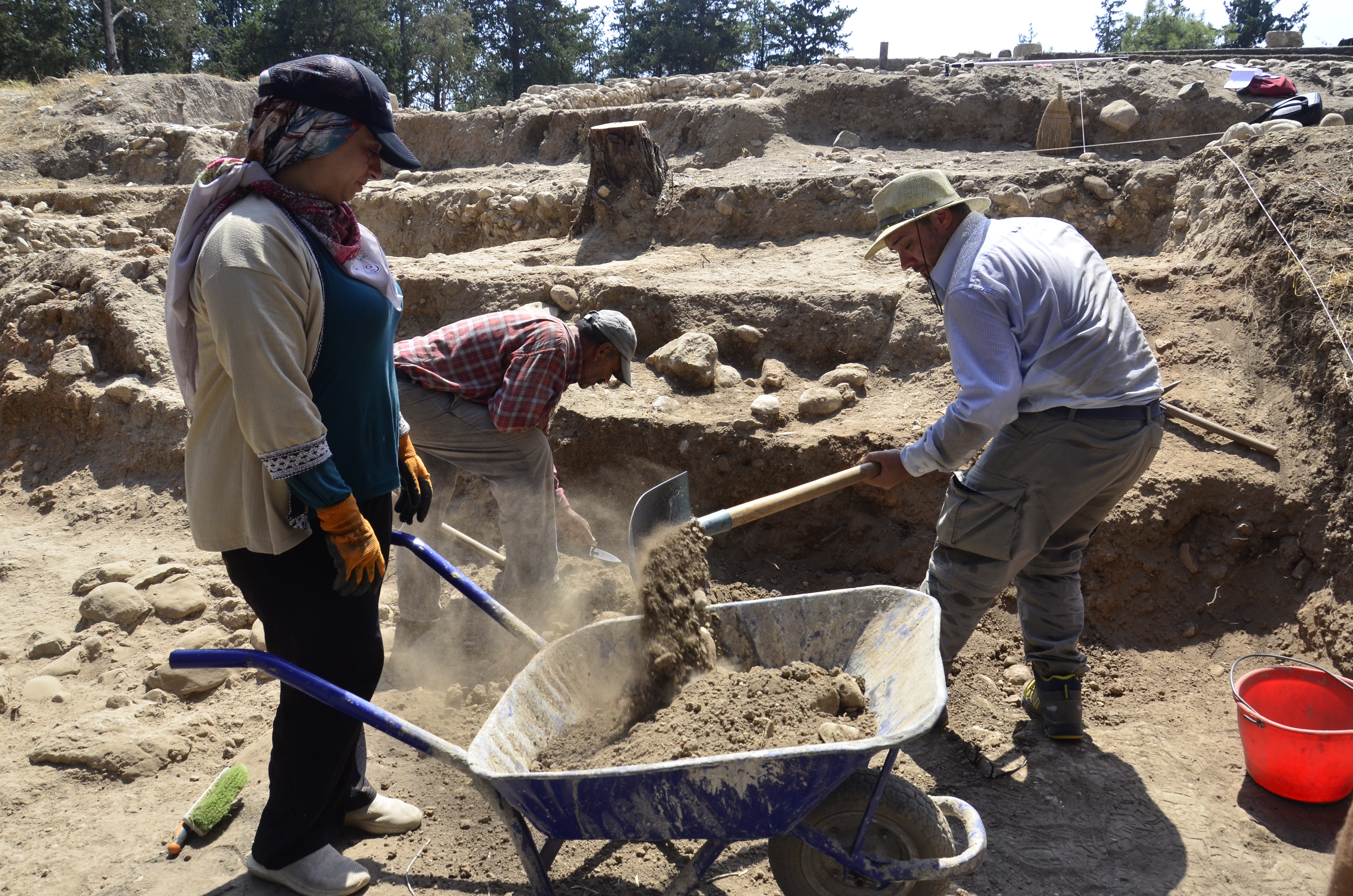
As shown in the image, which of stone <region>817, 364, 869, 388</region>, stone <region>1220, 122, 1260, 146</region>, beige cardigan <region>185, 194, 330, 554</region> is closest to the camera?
beige cardigan <region>185, 194, 330, 554</region>

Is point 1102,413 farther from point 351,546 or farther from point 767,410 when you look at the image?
point 351,546

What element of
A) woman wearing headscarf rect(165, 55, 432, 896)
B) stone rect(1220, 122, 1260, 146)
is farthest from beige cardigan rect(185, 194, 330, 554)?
stone rect(1220, 122, 1260, 146)

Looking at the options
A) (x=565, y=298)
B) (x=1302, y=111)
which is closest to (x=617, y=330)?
(x=565, y=298)

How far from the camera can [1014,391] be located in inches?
111

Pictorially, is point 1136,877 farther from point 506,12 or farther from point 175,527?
point 506,12

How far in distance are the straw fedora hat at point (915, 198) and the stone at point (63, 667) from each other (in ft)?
14.0

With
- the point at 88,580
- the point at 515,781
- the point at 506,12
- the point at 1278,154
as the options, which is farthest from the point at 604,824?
the point at 506,12

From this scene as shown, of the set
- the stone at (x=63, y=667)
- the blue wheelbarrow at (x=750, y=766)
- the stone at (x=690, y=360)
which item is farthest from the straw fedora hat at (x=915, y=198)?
the stone at (x=63, y=667)

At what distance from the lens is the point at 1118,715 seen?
360 cm

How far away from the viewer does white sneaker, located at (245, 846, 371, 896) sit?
2.60m

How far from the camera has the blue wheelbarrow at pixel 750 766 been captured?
6.75 feet

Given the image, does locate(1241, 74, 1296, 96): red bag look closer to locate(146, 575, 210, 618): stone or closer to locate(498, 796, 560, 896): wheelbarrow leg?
locate(498, 796, 560, 896): wheelbarrow leg

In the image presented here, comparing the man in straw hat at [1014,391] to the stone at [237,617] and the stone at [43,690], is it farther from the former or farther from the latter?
the stone at [43,690]

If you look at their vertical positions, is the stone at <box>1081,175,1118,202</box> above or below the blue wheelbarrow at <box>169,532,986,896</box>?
above
